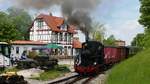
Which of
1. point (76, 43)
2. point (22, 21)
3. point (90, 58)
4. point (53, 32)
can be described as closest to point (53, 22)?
point (53, 32)

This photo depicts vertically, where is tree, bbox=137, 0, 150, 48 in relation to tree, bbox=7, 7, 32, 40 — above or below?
below

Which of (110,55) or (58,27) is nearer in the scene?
(110,55)

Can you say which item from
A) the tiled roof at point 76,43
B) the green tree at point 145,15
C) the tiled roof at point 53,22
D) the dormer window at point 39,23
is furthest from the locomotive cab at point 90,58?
the tiled roof at point 76,43

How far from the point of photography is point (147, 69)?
23.4 meters

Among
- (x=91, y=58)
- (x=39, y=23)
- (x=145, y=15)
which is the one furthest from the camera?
(x=39, y=23)

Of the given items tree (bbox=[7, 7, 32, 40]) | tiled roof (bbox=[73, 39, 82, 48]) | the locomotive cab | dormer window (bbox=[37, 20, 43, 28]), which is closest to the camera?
the locomotive cab

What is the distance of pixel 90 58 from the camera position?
119 ft

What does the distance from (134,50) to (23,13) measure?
274ft

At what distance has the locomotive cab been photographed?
35.9 metres

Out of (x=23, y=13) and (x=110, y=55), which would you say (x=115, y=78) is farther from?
(x=23, y=13)

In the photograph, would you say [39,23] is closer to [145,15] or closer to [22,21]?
[22,21]

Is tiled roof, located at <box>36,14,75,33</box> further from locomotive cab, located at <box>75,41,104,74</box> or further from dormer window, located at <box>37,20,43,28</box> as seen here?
locomotive cab, located at <box>75,41,104,74</box>

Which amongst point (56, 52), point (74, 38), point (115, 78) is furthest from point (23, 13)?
point (115, 78)

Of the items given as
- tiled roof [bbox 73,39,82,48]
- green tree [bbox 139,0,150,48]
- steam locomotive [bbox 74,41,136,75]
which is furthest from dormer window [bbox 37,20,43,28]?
steam locomotive [bbox 74,41,136,75]
